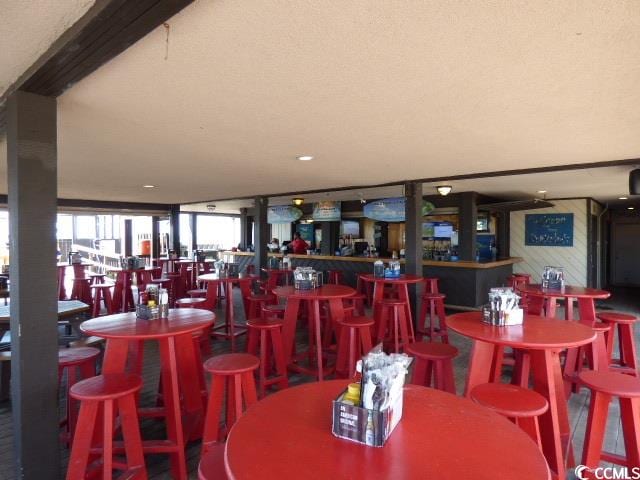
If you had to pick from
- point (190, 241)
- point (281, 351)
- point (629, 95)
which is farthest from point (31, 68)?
point (190, 241)

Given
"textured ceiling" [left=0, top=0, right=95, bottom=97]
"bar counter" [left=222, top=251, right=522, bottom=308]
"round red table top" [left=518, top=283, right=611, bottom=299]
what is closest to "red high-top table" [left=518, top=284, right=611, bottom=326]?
"round red table top" [left=518, top=283, right=611, bottom=299]

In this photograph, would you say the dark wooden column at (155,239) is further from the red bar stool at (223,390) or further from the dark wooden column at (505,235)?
the red bar stool at (223,390)

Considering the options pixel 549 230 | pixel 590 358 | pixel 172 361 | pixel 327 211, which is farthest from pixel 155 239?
pixel 590 358

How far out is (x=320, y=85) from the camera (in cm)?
182

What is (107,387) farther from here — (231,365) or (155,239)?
(155,239)

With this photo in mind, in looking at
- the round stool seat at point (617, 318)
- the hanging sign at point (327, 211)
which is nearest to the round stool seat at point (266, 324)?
the round stool seat at point (617, 318)

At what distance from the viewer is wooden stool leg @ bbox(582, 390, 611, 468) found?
201 cm

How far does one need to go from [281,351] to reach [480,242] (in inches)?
265

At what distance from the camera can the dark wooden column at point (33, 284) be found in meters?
1.74

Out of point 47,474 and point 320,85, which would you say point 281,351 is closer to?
point 47,474

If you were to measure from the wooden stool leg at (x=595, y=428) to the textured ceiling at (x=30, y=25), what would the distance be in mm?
2806

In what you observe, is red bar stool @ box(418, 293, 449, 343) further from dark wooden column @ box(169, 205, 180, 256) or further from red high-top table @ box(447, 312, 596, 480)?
dark wooden column @ box(169, 205, 180, 256)

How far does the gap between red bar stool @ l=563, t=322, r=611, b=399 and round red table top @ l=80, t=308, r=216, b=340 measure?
9.91ft

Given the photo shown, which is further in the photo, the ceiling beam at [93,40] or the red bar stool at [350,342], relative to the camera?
the red bar stool at [350,342]
